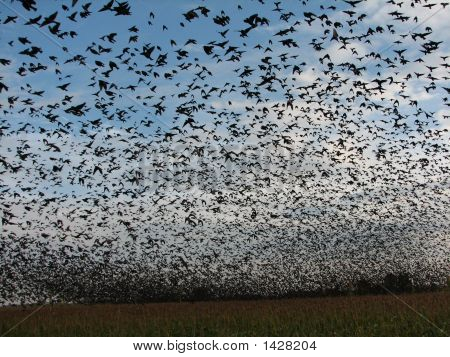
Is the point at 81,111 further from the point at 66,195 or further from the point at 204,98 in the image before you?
the point at 66,195

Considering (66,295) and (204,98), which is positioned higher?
(204,98)

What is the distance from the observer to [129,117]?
1706cm

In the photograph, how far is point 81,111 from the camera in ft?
39.9

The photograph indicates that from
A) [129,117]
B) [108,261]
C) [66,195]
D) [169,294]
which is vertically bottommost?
[169,294]

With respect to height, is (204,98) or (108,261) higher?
(204,98)

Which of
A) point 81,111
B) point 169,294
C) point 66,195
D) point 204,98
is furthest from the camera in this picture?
point 169,294

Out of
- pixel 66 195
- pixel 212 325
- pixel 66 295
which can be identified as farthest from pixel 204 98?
pixel 66 295

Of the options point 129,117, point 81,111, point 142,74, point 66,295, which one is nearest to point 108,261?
point 66,295

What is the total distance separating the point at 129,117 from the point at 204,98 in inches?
98.1

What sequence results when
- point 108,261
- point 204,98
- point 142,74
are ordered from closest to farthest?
point 142,74 → point 204,98 → point 108,261

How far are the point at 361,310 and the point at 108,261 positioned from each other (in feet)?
47.6
